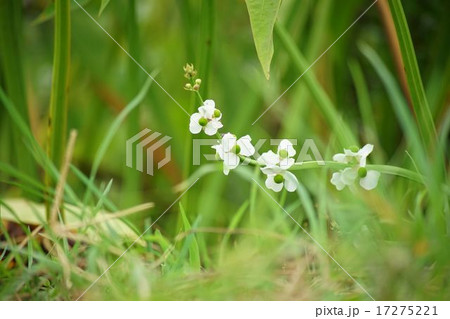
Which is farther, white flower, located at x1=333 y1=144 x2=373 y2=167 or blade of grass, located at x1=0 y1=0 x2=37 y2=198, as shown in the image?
blade of grass, located at x1=0 y1=0 x2=37 y2=198

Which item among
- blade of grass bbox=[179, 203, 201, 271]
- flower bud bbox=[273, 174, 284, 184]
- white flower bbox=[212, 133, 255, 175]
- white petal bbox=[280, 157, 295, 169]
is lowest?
blade of grass bbox=[179, 203, 201, 271]

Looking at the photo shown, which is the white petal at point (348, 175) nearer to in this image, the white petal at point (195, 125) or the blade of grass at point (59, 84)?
the white petal at point (195, 125)

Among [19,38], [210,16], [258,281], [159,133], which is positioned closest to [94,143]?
[159,133]

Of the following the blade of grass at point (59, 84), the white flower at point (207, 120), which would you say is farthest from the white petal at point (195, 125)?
the blade of grass at point (59, 84)

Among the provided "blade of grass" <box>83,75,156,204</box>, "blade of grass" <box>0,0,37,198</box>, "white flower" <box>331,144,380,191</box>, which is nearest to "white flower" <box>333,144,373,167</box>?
"white flower" <box>331,144,380,191</box>

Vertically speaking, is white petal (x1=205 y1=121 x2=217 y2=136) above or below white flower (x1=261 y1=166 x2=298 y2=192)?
above

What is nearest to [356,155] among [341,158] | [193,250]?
[341,158]

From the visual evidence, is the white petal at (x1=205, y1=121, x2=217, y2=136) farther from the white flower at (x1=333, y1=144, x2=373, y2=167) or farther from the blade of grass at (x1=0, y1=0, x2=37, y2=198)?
the blade of grass at (x1=0, y1=0, x2=37, y2=198)

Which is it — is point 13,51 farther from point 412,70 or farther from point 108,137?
point 412,70
